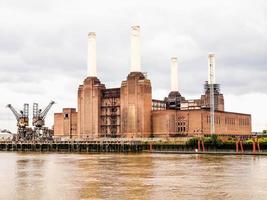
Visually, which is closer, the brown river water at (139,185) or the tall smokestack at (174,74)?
the brown river water at (139,185)

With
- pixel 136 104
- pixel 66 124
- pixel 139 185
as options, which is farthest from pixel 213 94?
pixel 139 185

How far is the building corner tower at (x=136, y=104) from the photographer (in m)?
113

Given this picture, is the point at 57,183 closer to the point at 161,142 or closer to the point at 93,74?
the point at 161,142

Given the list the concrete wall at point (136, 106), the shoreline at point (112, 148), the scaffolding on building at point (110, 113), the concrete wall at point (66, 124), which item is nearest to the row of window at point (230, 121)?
the concrete wall at point (136, 106)

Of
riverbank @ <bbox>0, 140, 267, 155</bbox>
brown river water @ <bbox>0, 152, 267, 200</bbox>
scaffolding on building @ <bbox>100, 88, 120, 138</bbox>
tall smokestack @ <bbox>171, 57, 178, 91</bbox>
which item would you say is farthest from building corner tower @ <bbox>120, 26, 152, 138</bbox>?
brown river water @ <bbox>0, 152, 267, 200</bbox>

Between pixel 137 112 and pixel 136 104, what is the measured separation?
1868mm

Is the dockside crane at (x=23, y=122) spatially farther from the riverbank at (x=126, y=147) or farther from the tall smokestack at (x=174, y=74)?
the tall smokestack at (x=174, y=74)

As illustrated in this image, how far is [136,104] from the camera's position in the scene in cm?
11450

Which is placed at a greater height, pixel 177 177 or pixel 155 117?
pixel 155 117

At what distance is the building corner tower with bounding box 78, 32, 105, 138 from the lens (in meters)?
122

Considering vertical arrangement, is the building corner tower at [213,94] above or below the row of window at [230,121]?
above

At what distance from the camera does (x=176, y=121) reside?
383 ft

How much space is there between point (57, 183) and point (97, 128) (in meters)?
88.9

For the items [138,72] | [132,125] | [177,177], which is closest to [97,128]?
[132,125]
